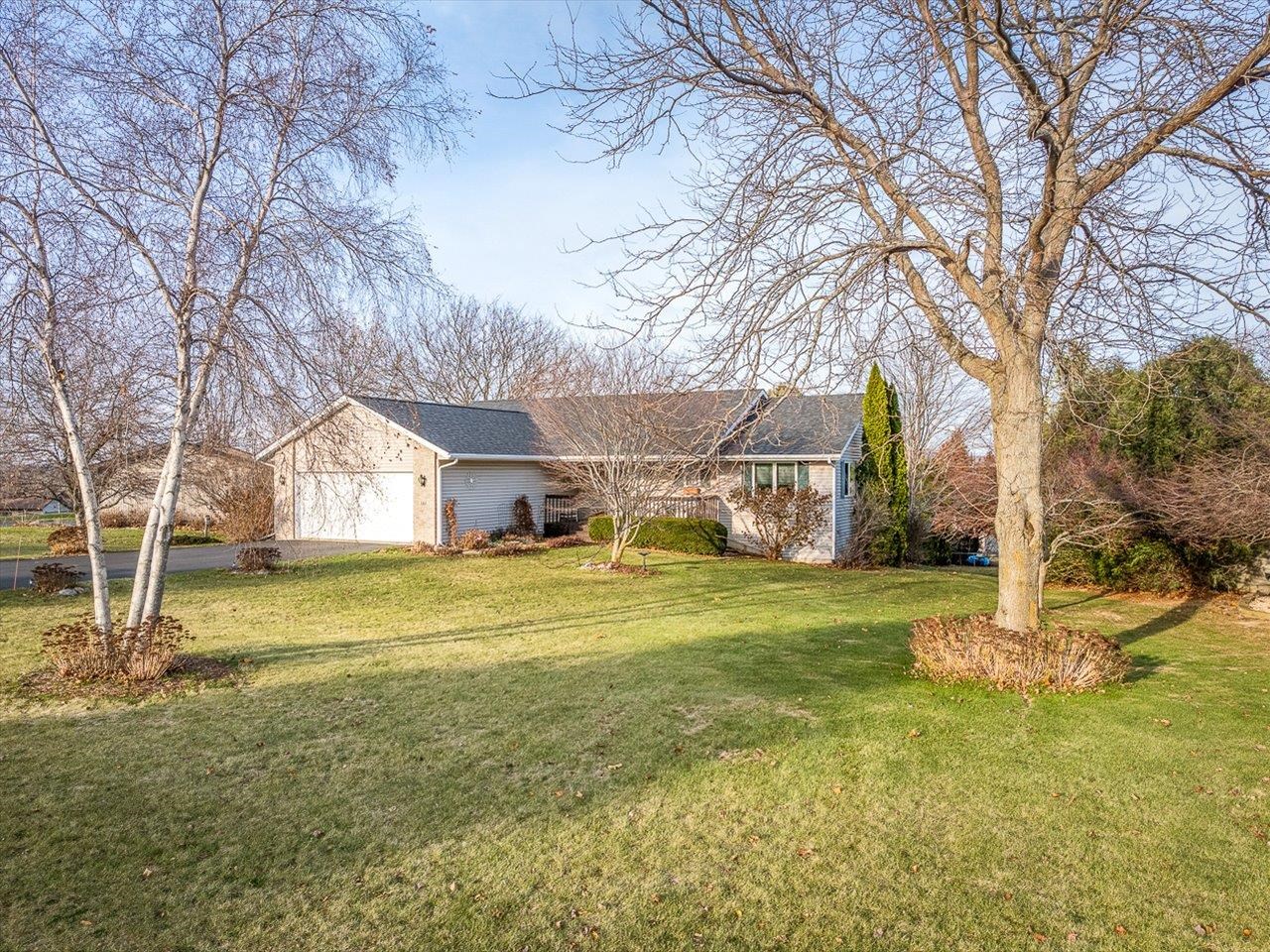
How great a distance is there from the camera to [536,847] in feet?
12.9

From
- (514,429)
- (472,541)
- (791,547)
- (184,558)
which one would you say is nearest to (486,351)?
(514,429)

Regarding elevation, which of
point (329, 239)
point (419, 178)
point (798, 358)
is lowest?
point (798, 358)

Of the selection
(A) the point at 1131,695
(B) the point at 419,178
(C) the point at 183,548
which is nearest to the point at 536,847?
(A) the point at 1131,695

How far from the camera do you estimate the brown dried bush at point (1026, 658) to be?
6711 mm

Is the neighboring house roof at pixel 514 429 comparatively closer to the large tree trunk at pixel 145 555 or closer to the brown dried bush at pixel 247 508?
the brown dried bush at pixel 247 508

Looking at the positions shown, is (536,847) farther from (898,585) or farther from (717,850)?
(898,585)

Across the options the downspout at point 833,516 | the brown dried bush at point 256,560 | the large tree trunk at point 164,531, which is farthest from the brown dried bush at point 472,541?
the large tree trunk at point 164,531

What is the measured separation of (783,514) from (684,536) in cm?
267

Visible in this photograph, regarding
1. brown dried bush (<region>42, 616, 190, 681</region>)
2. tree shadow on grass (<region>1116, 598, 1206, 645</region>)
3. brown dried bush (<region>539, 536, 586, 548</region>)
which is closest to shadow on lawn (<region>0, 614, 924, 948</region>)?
brown dried bush (<region>42, 616, 190, 681</region>)

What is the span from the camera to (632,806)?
14.5 feet

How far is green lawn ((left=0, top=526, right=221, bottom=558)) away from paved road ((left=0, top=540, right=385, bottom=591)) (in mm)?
942

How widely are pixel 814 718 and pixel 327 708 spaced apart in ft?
13.5

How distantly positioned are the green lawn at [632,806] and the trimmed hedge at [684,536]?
10.4 metres

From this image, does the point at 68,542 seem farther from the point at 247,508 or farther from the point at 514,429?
the point at 514,429
